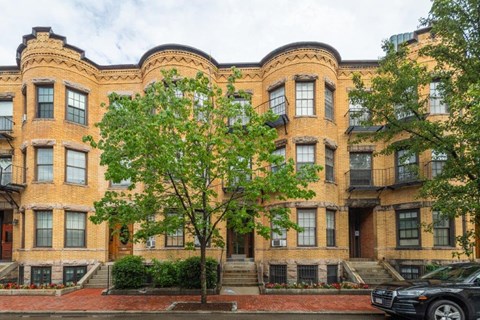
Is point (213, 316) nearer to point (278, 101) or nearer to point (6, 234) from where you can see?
point (278, 101)

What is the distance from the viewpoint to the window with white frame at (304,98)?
61.4ft

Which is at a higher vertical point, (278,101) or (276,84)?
(276,84)

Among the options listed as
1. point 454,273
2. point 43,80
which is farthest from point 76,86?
point 454,273

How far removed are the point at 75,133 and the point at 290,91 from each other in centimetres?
1060

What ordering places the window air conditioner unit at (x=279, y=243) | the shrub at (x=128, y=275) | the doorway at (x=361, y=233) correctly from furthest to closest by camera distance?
the doorway at (x=361, y=233), the window air conditioner unit at (x=279, y=243), the shrub at (x=128, y=275)

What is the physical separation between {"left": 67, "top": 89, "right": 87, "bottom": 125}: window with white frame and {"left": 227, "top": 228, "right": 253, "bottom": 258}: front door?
9312 millimetres

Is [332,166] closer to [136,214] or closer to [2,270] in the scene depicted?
[136,214]

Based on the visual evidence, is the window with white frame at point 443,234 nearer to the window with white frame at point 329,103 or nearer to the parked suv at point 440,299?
the window with white frame at point 329,103

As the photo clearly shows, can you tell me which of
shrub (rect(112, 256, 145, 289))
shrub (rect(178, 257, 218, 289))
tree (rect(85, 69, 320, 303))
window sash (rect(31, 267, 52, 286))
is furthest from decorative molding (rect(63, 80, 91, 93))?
shrub (rect(178, 257, 218, 289))

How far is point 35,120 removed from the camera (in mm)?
18469

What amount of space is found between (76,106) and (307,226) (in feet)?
41.4

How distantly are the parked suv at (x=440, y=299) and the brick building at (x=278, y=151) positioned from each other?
771 centimetres

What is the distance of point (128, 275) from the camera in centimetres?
1532

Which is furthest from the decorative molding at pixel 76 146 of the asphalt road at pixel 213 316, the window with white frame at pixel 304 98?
the window with white frame at pixel 304 98
